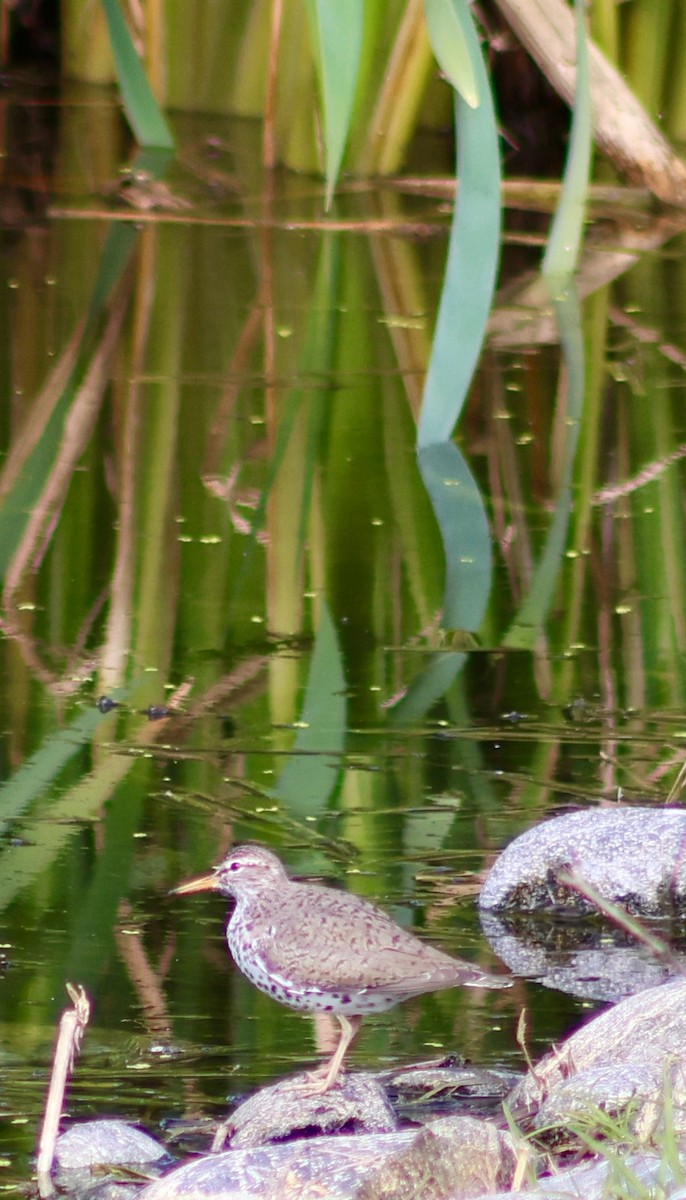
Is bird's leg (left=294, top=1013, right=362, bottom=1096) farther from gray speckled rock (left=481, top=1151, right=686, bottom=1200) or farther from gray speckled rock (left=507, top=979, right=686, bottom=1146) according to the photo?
gray speckled rock (left=481, top=1151, right=686, bottom=1200)

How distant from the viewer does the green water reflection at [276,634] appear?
14.4 ft

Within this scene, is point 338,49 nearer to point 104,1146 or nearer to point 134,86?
point 104,1146

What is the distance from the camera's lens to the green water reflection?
14.4 feet

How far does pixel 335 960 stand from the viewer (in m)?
3.82

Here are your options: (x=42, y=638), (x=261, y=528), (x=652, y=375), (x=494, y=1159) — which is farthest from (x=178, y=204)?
(x=494, y=1159)

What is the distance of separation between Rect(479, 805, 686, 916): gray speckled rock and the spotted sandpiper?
778mm

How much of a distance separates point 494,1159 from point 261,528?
4.57m

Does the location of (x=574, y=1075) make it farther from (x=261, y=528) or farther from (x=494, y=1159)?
(x=261, y=528)

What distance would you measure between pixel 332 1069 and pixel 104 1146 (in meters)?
0.45

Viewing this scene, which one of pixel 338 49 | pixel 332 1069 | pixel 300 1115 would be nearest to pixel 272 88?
pixel 338 49

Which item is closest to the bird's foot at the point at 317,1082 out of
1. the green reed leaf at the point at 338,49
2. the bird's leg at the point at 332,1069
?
the bird's leg at the point at 332,1069

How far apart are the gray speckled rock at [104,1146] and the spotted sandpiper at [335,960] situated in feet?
1.08

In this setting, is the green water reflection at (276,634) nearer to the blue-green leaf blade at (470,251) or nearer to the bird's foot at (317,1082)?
the bird's foot at (317,1082)

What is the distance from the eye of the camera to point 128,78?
11031 mm
